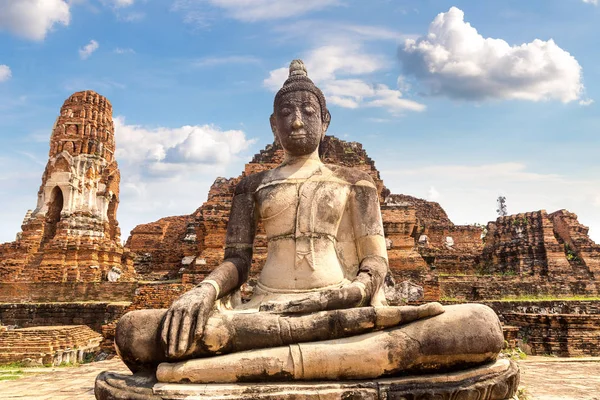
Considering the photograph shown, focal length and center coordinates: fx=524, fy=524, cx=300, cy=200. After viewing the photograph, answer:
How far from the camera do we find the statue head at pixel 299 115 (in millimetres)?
4883

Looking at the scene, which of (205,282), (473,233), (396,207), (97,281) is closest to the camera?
(205,282)

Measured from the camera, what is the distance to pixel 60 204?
22047mm

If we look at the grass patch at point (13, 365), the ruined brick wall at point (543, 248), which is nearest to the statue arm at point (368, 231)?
the grass patch at point (13, 365)

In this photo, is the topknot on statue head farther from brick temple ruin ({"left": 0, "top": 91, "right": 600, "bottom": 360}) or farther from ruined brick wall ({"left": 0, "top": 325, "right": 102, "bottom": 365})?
ruined brick wall ({"left": 0, "top": 325, "right": 102, "bottom": 365})

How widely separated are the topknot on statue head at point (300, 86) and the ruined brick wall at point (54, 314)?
1186 centimetres

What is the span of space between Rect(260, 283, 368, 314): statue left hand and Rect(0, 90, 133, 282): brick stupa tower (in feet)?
56.4

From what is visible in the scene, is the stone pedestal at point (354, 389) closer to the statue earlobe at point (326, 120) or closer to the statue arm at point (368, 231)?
the statue arm at point (368, 231)

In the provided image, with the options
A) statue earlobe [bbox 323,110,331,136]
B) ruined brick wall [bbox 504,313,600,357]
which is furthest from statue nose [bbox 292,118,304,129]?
ruined brick wall [bbox 504,313,600,357]

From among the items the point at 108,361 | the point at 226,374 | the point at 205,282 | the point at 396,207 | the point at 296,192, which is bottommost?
the point at 108,361

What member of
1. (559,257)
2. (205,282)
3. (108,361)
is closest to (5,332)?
(108,361)

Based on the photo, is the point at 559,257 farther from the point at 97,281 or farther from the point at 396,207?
the point at 97,281

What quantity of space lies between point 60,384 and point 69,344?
437 cm

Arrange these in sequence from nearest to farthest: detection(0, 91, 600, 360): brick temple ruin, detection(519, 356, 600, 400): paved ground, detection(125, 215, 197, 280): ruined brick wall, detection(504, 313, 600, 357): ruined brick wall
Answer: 1. detection(519, 356, 600, 400): paved ground
2. detection(504, 313, 600, 357): ruined brick wall
3. detection(0, 91, 600, 360): brick temple ruin
4. detection(125, 215, 197, 280): ruined brick wall

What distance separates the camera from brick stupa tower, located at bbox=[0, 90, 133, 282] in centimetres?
1955
